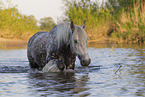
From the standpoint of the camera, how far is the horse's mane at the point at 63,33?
6.98 metres

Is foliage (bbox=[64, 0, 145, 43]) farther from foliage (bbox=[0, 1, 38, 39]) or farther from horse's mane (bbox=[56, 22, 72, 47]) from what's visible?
horse's mane (bbox=[56, 22, 72, 47])

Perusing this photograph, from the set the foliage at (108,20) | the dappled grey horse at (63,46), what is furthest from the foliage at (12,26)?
the dappled grey horse at (63,46)

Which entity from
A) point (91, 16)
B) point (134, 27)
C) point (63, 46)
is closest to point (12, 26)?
point (91, 16)

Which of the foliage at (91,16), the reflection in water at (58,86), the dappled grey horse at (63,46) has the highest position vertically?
the foliage at (91,16)

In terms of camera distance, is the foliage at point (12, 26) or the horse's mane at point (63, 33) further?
the foliage at point (12, 26)

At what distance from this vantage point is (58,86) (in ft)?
19.2

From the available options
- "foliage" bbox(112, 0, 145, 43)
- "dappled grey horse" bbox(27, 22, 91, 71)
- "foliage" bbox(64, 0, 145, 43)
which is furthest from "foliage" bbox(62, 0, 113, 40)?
"dappled grey horse" bbox(27, 22, 91, 71)

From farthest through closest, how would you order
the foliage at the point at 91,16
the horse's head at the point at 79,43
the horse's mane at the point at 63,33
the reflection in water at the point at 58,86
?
the foliage at the point at 91,16
the horse's mane at the point at 63,33
the horse's head at the point at 79,43
the reflection in water at the point at 58,86

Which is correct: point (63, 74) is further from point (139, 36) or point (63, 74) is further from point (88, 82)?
point (139, 36)

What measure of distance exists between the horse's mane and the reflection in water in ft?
2.98

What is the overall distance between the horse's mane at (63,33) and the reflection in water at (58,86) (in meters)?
0.91

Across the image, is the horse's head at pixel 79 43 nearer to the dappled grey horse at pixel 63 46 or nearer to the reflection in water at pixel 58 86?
the dappled grey horse at pixel 63 46

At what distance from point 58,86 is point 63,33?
5.59 feet

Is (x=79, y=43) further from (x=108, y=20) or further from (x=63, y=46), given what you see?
(x=108, y=20)
